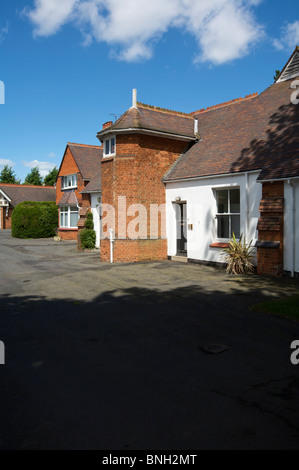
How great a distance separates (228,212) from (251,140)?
298 cm

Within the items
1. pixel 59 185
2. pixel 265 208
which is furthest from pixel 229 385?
pixel 59 185

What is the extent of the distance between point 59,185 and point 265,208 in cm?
2520

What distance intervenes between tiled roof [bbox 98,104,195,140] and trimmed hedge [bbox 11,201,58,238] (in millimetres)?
19111

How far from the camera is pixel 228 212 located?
14.4m

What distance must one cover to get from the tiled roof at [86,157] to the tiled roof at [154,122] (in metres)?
11.9

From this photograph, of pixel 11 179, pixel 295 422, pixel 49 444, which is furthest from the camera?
pixel 11 179

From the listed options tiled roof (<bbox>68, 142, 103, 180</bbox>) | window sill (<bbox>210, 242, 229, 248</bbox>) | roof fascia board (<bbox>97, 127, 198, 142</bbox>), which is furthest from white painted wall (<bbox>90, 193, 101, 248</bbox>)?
window sill (<bbox>210, 242, 229, 248</bbox>)

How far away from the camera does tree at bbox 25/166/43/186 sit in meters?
78.8

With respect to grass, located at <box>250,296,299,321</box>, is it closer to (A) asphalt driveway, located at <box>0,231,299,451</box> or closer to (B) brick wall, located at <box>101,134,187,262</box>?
(A) asphalt driveway, located at <box>0,231,299,451</box>

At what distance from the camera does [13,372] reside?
4910 mm

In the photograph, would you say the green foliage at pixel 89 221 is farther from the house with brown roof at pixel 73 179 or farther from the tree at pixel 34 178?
the tree at pixel 34 178
